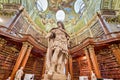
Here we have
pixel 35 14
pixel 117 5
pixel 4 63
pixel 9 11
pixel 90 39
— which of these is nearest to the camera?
pixel 4 63

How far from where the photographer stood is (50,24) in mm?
12883

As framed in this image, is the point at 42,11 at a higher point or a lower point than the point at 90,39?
higher

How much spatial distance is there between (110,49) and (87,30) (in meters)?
3.61

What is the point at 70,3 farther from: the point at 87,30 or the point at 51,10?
the point at 87,30

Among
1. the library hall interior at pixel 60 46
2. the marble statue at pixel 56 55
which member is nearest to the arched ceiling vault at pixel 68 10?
the library hall interior at pixel 60 46

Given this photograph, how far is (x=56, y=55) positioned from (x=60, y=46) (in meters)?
0.24

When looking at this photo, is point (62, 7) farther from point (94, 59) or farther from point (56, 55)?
point (56, 55)

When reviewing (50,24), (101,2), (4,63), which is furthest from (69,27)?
(4,63)

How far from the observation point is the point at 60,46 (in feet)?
8.27

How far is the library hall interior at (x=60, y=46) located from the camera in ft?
9.44

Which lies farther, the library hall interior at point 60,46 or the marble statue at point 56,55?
the library hall interior at point 60,46

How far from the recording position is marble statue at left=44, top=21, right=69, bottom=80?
2.20 m

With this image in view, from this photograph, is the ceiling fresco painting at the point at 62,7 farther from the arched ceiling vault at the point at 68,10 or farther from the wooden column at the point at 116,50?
the wooden column at the point at 116,50

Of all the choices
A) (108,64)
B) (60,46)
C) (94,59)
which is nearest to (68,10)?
(94,59)
